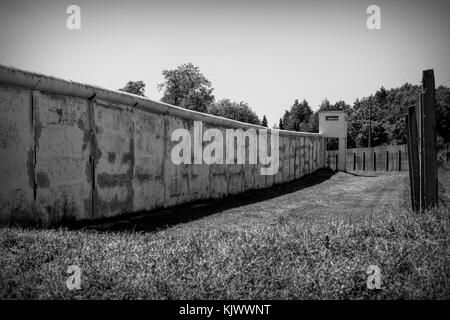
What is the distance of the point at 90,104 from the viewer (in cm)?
711

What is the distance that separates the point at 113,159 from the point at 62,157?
138 centimetres

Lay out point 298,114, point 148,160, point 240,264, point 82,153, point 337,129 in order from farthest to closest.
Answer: point 298,114
point 337,129
point 148,160
point 82,153
point 240,264

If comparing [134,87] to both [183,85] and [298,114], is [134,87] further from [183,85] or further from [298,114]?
[298,114]

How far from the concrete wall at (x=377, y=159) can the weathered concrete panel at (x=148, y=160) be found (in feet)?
67.9

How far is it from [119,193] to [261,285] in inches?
208

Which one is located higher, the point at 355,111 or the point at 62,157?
the point at 355,111

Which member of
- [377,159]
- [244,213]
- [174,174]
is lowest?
[244,213]

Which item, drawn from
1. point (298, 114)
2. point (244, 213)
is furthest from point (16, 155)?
point (298, 114)

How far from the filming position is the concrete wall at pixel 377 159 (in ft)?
84.9

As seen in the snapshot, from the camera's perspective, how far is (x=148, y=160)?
886 centimetres

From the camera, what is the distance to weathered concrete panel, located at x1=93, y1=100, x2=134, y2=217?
23.9ft

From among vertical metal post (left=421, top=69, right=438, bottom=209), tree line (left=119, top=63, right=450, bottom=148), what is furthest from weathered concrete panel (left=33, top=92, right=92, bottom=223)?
tree line (left=119, top=63, right=450, bottom=148)

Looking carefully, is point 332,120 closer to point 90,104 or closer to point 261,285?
point 90,104

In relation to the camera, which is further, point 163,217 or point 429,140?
point 163,217
